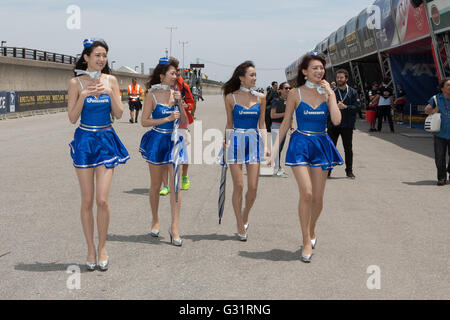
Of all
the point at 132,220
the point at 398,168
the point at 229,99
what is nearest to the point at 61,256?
the point at 132,220

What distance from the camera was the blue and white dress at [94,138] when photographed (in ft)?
16.6

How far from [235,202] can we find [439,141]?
5450 mm

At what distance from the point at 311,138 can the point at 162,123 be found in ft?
5.05

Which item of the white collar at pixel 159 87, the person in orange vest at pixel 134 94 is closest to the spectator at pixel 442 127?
the white collar at pixel 159 87

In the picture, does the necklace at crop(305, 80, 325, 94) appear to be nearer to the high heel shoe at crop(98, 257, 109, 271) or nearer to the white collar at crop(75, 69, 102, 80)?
the white collar at crop(75, 69, 102, 80)

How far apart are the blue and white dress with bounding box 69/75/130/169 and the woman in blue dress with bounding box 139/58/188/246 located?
0.98 m

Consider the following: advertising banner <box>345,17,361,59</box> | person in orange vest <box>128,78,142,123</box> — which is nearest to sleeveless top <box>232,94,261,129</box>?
person in orange vest <box>128,78,142,123</box>

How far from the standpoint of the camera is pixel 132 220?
7.11 metres

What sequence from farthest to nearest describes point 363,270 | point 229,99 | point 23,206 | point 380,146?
point 380,146 < point 23,206 < point 229,99 < point 363,270

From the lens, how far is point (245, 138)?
6250mm

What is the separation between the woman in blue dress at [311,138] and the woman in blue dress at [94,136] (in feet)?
5.46

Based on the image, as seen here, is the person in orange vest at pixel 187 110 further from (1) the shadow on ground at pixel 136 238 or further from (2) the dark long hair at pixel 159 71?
(1) the shadow on ground at pixel 136 238

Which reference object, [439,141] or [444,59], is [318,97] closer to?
[439,141]
